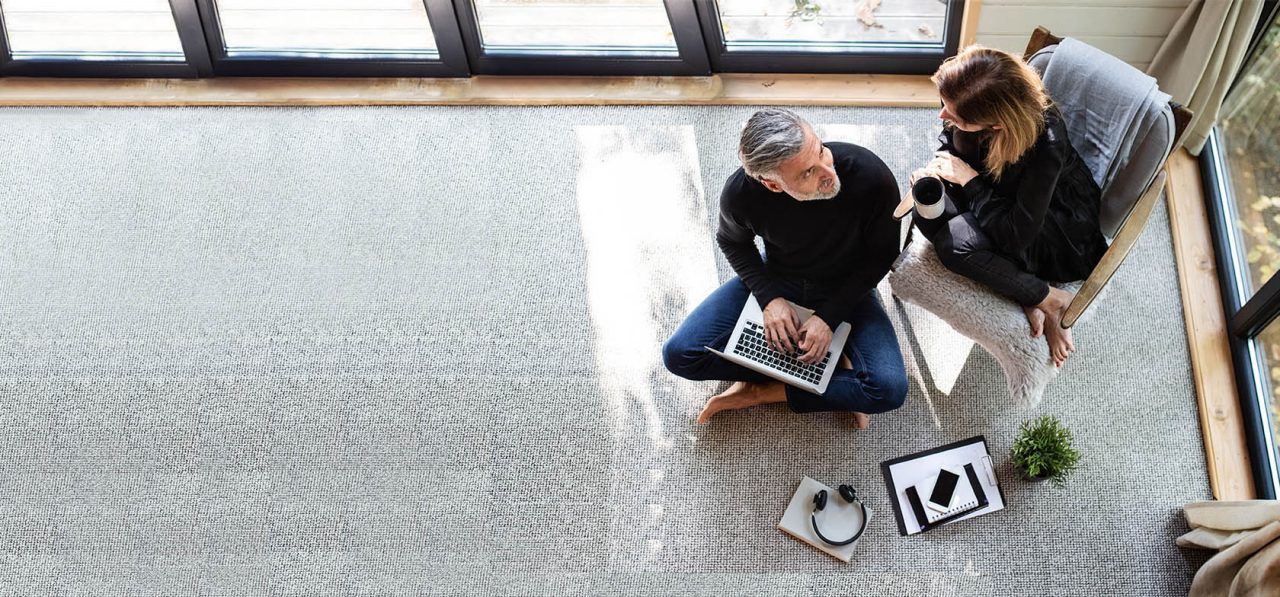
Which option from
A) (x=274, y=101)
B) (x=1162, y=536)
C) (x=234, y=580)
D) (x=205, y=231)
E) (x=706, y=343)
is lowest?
(x=1162, y=536)

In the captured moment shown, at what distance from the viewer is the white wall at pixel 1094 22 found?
277 cm

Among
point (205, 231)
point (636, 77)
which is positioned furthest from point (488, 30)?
point (205, 231)

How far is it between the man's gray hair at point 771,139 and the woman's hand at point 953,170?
0.46m

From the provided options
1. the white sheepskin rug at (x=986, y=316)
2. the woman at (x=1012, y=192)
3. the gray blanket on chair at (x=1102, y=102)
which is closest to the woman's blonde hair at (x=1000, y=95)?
the woman at (x=1012, y=192)

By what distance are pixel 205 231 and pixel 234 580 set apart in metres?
1.15

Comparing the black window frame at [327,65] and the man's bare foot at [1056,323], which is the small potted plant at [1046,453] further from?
the black window frame at [327,65]

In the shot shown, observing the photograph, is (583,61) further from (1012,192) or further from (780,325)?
(1012,192)

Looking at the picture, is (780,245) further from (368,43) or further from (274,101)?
(274,101)

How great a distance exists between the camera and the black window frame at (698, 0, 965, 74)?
3104 mm

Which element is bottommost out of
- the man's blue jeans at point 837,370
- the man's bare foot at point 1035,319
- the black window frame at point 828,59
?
the man's blue jeans at point 837,370

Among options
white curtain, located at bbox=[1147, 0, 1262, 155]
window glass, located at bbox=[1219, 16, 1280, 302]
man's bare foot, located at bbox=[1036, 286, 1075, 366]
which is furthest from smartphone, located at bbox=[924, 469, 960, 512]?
white curtain, located at bbox=[1147, 0, 1262, 155]

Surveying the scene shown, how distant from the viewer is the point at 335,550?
8.29 ft

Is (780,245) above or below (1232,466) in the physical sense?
above

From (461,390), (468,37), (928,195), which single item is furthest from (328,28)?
(928,195)
